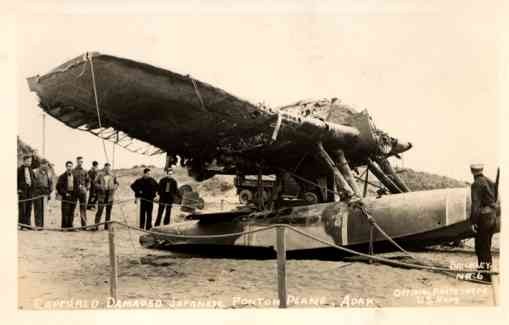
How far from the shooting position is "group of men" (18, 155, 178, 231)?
32.7 ft

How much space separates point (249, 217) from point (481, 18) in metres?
4.36

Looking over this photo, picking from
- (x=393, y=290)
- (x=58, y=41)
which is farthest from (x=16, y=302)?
(x=393, y=290)

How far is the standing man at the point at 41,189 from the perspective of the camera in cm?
1009

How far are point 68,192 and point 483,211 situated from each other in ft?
25.4

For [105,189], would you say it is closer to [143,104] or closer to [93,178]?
[93,178]

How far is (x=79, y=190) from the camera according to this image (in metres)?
10.8

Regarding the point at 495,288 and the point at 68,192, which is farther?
the point at 68,192

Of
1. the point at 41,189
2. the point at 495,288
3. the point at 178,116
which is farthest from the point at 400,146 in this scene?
the point at 41,189

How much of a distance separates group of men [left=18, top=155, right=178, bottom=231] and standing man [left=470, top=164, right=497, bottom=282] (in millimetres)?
5161

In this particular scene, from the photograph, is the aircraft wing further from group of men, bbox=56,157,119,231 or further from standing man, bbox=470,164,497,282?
group of men, bbox=56,157,119,231

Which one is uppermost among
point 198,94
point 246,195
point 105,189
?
point 198,94

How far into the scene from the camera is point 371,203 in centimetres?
778

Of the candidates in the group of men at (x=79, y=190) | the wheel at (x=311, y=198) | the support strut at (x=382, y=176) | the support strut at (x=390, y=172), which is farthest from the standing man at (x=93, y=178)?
the support strut at (x=390, y=172)

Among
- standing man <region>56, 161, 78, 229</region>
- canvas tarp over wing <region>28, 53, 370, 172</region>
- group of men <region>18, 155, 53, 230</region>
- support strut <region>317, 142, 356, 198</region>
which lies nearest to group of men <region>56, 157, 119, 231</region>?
standing man <region>56, 161, 78, 229</region>
